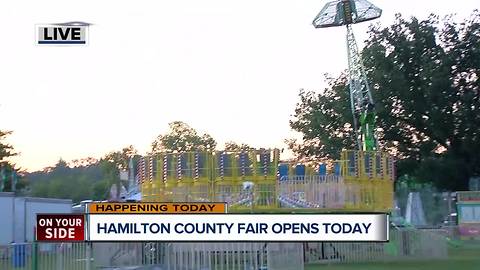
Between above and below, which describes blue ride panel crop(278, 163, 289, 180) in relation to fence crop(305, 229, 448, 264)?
above

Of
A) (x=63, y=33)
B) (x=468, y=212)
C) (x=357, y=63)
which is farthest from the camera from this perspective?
(x=357, y=63)

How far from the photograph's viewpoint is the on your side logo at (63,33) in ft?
49.1

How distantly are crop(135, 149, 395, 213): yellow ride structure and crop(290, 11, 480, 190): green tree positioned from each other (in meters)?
27.8

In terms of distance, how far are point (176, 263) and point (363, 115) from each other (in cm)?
3644

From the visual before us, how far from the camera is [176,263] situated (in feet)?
69.6

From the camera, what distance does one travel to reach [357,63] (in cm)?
6097

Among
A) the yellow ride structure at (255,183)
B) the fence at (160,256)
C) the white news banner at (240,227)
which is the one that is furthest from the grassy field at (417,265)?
the white news banner at (240,227)

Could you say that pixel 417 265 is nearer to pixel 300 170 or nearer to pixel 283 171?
pixel 300 170

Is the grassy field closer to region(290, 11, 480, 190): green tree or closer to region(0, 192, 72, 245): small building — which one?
region(0, 192, 72, 245): small building

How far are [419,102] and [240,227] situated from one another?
4578 cm

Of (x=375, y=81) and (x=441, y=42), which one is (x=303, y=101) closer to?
(x=375, y=81)

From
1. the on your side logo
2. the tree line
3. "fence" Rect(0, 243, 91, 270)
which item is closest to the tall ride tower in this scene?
the tree line

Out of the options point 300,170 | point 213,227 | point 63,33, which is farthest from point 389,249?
point 63,33

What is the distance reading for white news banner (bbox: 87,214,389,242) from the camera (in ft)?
54.4
